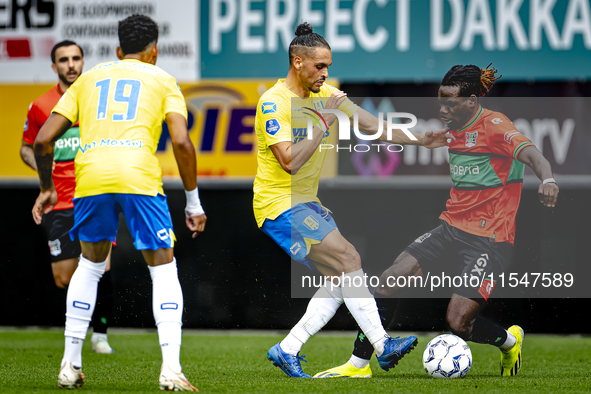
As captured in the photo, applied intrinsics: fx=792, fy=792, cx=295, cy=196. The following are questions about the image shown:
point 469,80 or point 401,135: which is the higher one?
point 469,80

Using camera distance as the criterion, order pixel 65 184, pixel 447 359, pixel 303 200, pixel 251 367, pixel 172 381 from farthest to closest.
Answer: pixel 65 184, pixel 251 367, pixel 303 200, pixel 447 359, pixel 172 381

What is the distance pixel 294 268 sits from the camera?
7879 mm

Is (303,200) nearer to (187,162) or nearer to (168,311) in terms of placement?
(187,162)

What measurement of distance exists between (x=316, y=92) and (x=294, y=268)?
122 inches

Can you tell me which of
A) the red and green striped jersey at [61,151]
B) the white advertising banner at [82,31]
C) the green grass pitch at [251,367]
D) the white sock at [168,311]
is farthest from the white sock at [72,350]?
the white advertising banner at [82,31]

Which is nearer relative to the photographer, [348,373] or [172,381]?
[172,381]

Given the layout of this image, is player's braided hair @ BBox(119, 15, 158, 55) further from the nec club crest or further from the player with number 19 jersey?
the nec club crest

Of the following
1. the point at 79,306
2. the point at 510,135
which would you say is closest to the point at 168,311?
the point at 79,306

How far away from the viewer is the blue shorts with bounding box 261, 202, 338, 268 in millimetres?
4844

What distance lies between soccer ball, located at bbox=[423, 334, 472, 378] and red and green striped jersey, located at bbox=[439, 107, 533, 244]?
843 millimetres

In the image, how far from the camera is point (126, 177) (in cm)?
405

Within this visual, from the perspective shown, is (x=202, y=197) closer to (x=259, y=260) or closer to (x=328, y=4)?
(x=259, y=260)

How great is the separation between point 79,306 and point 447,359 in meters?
2.24

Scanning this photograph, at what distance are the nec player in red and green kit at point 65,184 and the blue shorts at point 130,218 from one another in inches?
107
